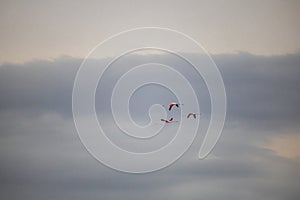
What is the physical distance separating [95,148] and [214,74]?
541 cm

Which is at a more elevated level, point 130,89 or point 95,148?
point 130,89

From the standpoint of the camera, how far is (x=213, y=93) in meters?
22.8

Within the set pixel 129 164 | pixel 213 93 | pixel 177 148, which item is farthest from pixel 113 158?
pixel 213 93

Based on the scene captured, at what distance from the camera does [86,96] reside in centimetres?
2286

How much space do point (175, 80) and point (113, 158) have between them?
3870 mm

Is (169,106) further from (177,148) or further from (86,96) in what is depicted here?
(86,96)

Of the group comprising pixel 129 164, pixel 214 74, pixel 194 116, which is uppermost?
pixel 214 74

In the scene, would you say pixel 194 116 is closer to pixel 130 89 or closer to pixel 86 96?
pixel 130 89

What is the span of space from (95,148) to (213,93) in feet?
16.5

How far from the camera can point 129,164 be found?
2295cm

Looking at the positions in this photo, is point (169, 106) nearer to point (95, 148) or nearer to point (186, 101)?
point (186, 101)

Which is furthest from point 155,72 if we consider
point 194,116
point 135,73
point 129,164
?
point 129,164

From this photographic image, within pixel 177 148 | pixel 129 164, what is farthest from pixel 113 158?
pixel 177 148

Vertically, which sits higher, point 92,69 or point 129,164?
point 92,69
